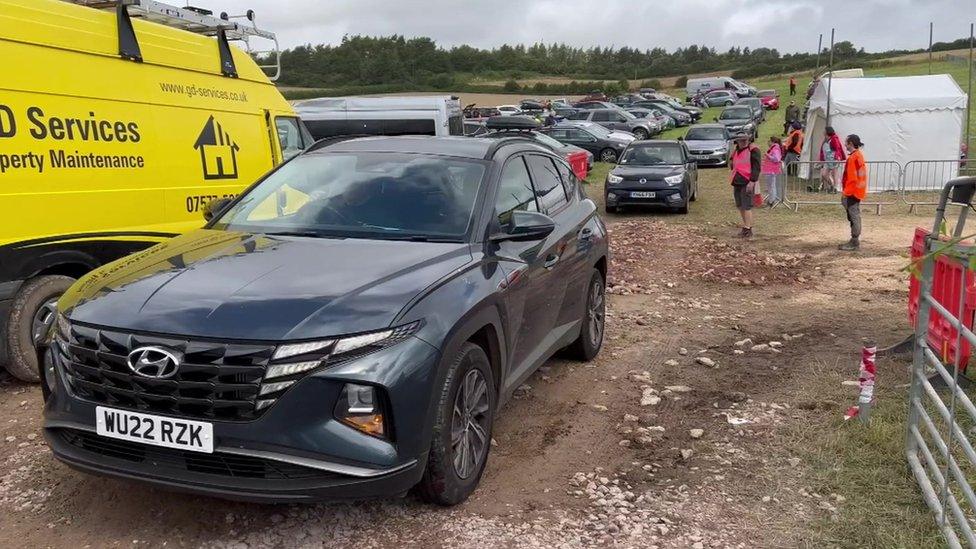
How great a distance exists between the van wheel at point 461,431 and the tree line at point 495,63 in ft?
181

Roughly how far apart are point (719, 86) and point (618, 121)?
35.4 metres

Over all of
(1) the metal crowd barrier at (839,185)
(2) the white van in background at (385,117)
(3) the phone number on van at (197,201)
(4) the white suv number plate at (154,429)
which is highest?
(2) the white van in background at (385,117)

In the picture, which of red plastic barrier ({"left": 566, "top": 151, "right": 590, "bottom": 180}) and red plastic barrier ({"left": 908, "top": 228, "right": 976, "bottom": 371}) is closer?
red plastic barrier ({"left": 908, "top": 228, "right": 976, "bottom": 371})

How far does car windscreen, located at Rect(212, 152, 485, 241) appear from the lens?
4.36m

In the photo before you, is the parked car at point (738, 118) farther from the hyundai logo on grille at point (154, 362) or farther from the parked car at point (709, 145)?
the hyundai logo on grille at point (154, 362)

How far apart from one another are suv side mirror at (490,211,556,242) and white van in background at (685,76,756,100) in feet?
203

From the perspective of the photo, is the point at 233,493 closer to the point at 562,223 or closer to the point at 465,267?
the point at 465,267

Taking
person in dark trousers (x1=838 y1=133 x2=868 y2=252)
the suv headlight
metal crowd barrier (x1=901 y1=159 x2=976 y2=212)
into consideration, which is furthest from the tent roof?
the suv headlight

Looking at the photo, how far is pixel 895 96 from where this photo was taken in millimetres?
19469

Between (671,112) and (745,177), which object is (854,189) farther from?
(671,112)

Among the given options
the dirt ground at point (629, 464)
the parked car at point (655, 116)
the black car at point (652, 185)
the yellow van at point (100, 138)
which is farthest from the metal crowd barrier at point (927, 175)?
the parked car at point (655, 116)

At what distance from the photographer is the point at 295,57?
74.2 metres

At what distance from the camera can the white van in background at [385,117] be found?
15.8 meters

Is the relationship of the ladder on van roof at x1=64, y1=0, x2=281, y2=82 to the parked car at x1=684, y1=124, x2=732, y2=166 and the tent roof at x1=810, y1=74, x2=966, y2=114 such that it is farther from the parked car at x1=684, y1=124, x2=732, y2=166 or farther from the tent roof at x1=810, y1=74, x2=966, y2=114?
the parked car at x1=684, y1=124, x2=732, y2=166
